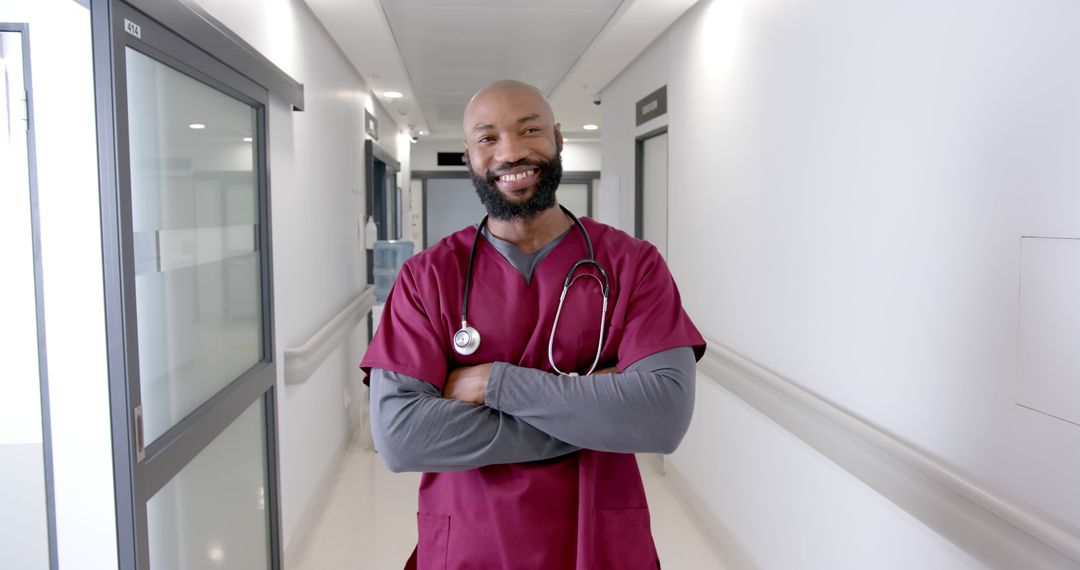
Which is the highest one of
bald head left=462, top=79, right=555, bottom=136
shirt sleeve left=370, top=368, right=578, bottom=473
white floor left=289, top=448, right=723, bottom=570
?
bald head left=462, top=79, right=555, bottom=136

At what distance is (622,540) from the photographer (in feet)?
Answer: 4.80

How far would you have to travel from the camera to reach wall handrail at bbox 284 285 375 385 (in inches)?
131

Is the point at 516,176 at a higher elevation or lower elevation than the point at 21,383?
higher

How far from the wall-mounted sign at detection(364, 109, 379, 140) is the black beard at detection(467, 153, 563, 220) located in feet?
15.9

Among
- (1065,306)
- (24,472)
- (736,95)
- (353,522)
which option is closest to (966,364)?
(1065,306)

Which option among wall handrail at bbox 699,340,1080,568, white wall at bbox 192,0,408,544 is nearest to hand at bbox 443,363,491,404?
wall handrail at bbox 699,340,1080,568

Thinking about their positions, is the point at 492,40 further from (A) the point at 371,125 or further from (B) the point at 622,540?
(B) the point at 622,540

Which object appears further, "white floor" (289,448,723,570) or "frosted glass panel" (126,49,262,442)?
"white floor" (289,448,723,570)

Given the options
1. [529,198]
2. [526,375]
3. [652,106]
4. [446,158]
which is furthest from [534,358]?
[446,158]

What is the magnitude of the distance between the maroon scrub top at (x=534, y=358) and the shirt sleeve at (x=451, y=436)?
0.19 feet

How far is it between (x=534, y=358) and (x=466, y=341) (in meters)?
0.14

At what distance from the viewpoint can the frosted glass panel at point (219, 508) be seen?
196 centimetres

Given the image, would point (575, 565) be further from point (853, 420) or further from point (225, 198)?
point (225, 198)

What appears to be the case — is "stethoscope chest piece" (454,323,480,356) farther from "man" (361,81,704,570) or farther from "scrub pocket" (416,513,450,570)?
"scrub pocket" (416,513,450,570)
